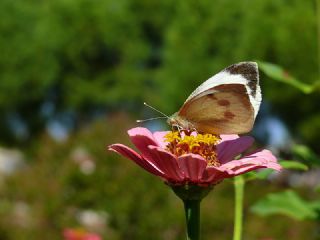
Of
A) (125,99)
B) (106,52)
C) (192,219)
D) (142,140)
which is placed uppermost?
(106,52)

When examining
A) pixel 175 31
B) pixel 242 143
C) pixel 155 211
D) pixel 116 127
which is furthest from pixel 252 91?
pixel 175 31

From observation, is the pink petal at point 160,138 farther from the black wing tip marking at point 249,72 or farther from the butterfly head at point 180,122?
the black wing tip marking at point 249,72

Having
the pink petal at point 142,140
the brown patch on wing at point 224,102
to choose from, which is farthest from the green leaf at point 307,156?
the pink petal at point 142,140

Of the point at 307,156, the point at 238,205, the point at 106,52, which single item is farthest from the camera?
the point at 106,52

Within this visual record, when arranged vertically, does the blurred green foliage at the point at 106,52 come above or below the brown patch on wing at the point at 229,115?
above

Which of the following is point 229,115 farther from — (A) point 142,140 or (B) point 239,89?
(A) point 142,140

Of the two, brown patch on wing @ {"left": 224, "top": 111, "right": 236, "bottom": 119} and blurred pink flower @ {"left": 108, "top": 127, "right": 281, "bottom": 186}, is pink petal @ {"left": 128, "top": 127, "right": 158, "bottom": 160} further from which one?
brown patch on wing @ {"left": 224, "top": 111, "right": 236, "bottom": 119}

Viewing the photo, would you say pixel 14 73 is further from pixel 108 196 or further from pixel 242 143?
pixel 242 143

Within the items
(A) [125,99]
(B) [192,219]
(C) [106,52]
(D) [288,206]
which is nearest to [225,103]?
(B) [192,219]
